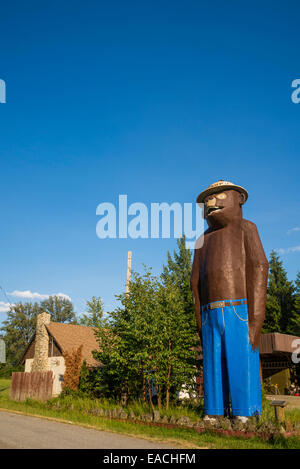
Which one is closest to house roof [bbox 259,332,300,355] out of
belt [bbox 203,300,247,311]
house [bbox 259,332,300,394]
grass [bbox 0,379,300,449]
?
house [bbox 259,332,300,394]

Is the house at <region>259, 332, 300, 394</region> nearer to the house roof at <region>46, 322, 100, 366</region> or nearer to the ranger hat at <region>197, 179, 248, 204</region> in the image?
the house roof at <region>46, 322, 100, 366</region>

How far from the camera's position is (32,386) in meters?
19.2

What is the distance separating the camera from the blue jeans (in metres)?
8.57

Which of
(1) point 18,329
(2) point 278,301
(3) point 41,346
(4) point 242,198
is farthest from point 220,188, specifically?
(1) point 18,329

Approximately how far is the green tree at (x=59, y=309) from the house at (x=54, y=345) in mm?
37504

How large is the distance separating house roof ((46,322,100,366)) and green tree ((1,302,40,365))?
3498 centimetres

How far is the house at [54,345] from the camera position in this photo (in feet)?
76.4

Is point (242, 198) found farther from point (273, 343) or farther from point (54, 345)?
point (54, 345)

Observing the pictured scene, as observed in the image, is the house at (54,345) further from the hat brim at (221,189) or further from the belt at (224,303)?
the hat brim at (221,189)

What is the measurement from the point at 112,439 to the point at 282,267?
2874 centimetres

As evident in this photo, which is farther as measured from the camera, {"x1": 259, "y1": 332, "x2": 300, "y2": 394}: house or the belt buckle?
{"x1": 259, "y1": 332, "x2": 300, "y2": 394}: house

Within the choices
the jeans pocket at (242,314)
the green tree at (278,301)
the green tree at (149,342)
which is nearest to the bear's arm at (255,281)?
the jeans pocket at (242,314)
